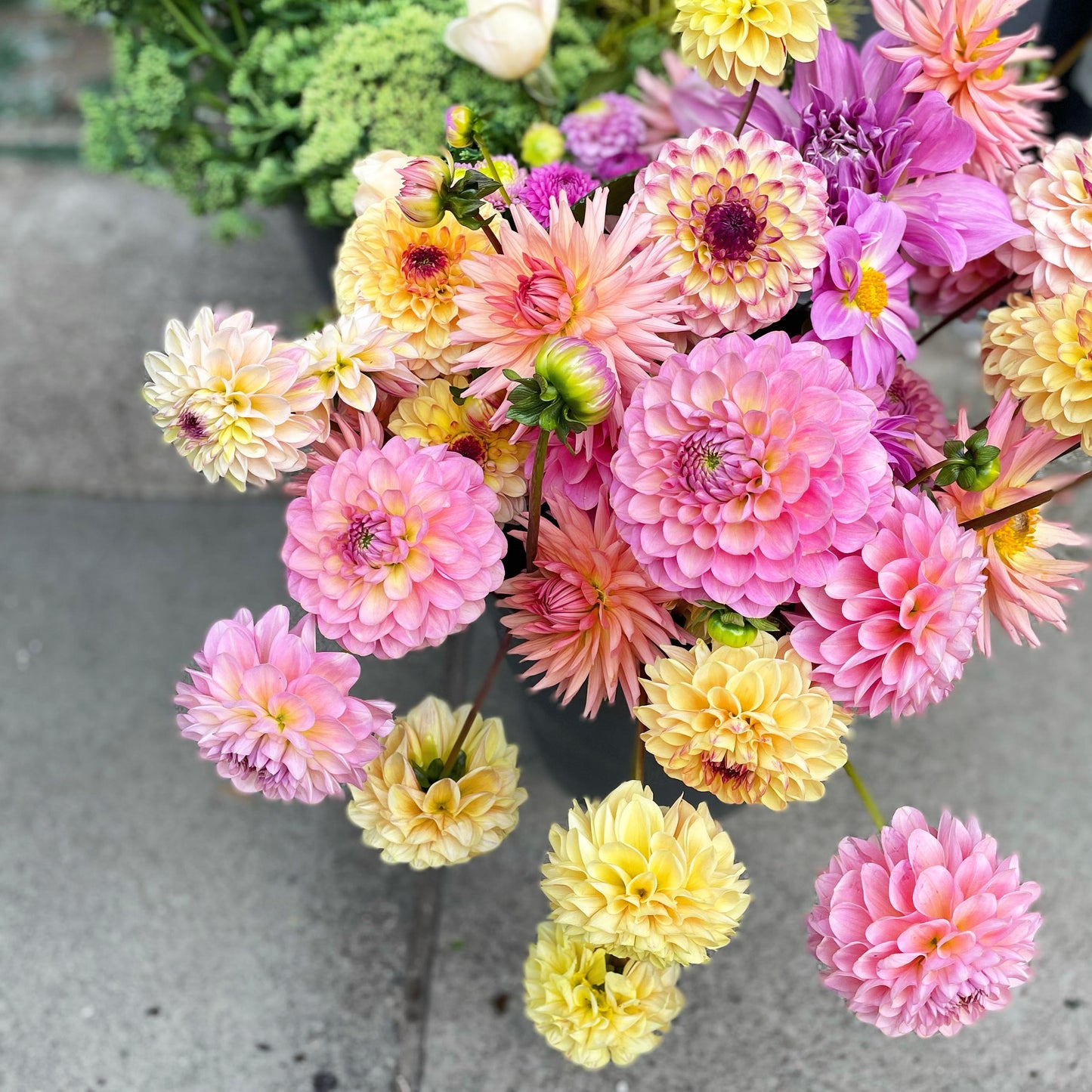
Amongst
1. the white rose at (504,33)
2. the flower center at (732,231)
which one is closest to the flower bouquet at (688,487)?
the flower center at (732,231)

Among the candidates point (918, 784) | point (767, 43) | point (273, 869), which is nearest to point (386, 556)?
point (767, 43)

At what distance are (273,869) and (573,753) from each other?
43cm

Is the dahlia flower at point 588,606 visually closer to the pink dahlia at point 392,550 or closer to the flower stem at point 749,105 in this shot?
the pink dahlia at point 392,550

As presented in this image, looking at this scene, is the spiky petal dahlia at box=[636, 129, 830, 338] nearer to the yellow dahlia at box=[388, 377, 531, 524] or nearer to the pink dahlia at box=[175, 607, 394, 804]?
the yellow dahlia at box=[388, 377, 531, 524]

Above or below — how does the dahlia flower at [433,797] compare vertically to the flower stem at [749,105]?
below

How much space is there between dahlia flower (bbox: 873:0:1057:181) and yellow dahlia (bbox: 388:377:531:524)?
1.26 ft

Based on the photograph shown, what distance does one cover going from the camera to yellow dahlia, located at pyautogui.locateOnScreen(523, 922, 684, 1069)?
0.70 metres

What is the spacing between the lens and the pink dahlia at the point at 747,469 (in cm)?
57

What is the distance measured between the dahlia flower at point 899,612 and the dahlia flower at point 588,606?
11 centimetres

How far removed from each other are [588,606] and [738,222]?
26 centimetres

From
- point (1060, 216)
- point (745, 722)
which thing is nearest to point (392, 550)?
point (745, 722)

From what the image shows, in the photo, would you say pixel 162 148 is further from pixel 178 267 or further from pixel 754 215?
pixel 754 215

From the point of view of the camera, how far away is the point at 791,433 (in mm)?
567

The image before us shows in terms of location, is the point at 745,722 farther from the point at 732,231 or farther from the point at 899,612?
the point at 732,231
